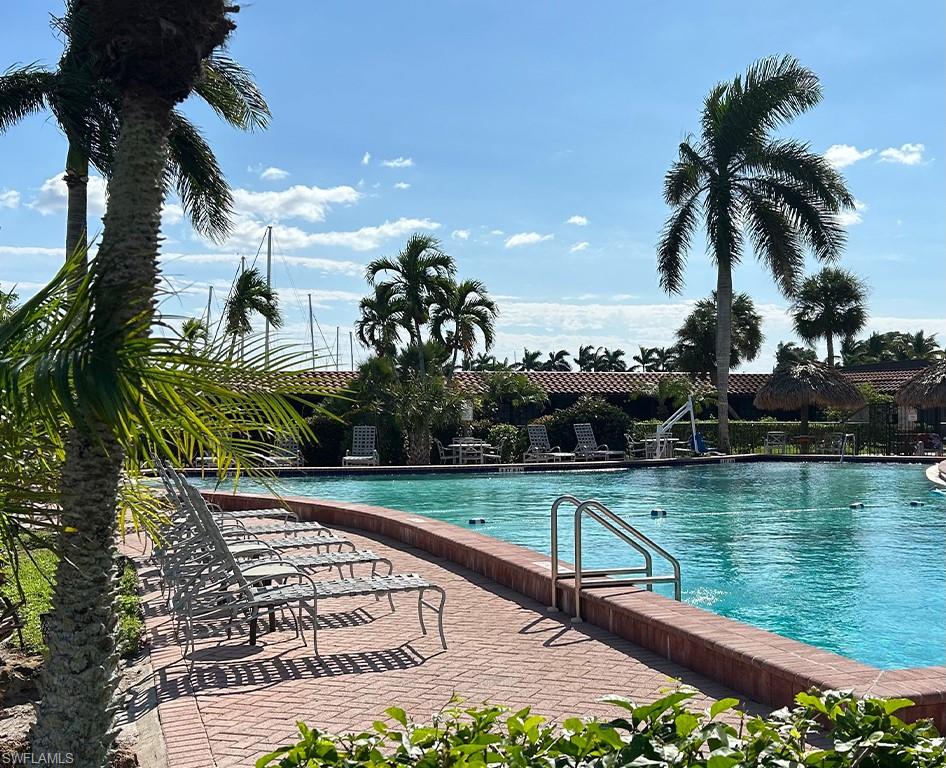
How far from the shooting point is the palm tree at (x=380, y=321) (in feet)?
94.1

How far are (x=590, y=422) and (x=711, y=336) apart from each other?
12299 millimetres

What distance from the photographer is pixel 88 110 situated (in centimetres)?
1719

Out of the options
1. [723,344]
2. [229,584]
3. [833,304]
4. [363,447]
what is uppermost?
[833,304]

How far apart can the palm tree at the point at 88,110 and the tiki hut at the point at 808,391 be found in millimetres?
20393

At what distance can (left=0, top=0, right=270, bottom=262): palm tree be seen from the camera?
17.1 m

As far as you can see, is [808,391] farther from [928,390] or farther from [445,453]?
[445,453]

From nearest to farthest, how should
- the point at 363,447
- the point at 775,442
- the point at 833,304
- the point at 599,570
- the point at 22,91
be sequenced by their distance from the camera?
the point at 599,570 < the point at 22,91 < the point at 363,447 < the point at 775,442 < the point at 833,304

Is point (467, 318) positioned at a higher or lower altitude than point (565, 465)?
higher

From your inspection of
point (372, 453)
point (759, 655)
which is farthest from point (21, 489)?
point (372, 453)

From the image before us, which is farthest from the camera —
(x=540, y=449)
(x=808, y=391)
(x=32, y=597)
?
(x=808, y=391)

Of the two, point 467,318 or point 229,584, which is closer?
point 229,584

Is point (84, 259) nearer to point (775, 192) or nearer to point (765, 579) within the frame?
point (765, 579)

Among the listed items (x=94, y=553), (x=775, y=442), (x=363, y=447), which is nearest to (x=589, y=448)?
(x=363, y=447)

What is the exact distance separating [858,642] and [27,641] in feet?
22.5
